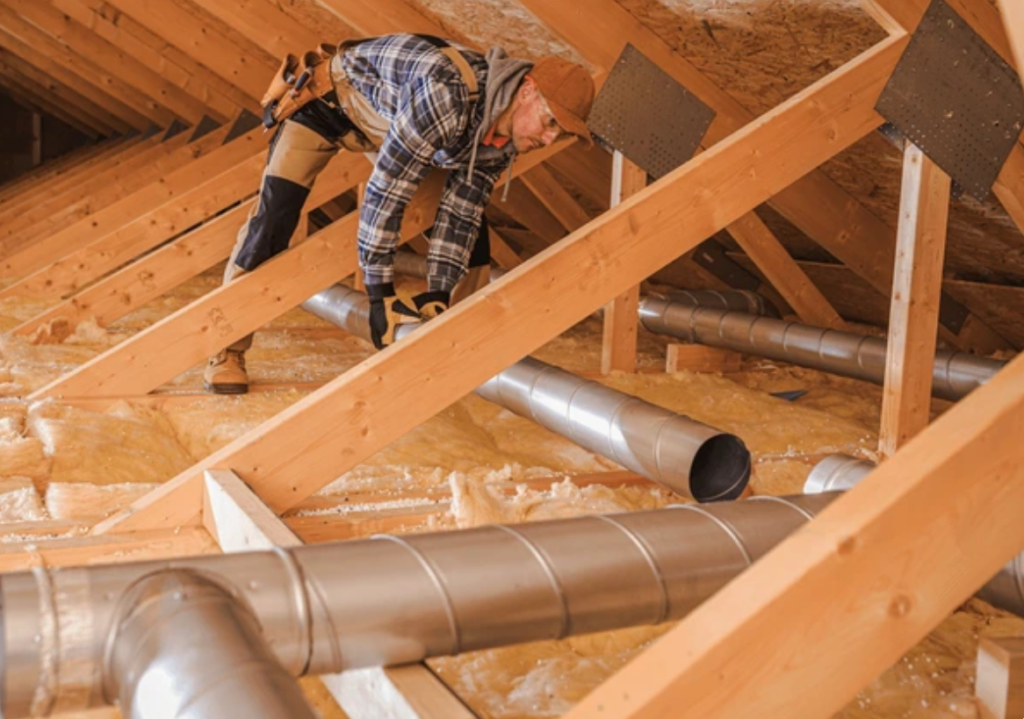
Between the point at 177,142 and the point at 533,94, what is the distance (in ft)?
18.4

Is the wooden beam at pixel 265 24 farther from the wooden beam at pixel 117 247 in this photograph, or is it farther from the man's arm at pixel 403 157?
the man's arm at pixel 403 157

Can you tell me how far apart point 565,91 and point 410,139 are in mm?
390

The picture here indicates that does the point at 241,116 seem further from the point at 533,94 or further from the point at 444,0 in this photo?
the point at 533,94

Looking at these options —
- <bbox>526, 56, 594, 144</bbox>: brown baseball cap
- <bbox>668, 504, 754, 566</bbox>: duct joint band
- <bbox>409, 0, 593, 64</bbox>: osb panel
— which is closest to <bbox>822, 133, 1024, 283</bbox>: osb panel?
<bbox>409, 0, 593, 64</bbox>: osb panel

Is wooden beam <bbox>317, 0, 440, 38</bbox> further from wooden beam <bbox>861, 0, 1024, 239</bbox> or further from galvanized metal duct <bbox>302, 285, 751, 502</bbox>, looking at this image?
wooden beam <bbox>861, 0, 1024, 239</bbox>

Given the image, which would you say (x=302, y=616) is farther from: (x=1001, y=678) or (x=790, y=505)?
(x=1001, y=678)

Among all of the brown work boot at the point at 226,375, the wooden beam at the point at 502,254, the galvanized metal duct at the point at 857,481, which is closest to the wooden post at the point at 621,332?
the brown work boot at the point at 226,375

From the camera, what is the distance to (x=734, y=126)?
11.2 feet

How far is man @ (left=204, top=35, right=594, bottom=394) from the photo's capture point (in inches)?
94.7

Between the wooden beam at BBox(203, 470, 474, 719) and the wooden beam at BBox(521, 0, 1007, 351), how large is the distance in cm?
174

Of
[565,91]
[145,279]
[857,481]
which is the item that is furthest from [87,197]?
[857,481]

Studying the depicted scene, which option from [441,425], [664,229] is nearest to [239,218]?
[441,425]

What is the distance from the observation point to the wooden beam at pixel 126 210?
5.11 meters

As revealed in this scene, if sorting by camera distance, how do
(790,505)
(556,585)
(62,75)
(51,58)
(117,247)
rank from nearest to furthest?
1. (556,585)
2. (790,505)
3. (117,247)
4. (51,58)
5. (62,75)
